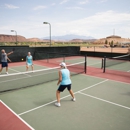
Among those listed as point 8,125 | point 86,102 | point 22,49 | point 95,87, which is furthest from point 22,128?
point 22,49

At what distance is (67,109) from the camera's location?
19.3ft

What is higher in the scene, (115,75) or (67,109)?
(115,75)

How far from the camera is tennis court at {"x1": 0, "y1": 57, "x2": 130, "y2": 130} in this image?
4816mm

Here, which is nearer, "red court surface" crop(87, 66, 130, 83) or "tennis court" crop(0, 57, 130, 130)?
"tennis court" crop(0, 57, 130, 130)

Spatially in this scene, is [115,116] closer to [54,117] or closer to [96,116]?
[96,116]

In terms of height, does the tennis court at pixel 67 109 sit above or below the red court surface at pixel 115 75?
below

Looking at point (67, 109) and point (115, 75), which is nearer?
point (67, 109)

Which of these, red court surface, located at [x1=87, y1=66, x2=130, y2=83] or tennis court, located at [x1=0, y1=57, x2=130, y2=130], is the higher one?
red court surface, located at [x1=87, y1=66, x2=130, y2=83]

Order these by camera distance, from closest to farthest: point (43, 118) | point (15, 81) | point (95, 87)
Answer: point (43, 118), point (95, 87), point (15, 81)

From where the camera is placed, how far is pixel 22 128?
15.1 ft

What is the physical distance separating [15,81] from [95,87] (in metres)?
5.28

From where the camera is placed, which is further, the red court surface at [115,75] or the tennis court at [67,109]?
the red court surface at [115,75]

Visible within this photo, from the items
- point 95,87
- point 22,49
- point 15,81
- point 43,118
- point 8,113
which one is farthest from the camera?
point 22,49

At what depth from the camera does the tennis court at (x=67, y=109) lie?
482 centimetres
